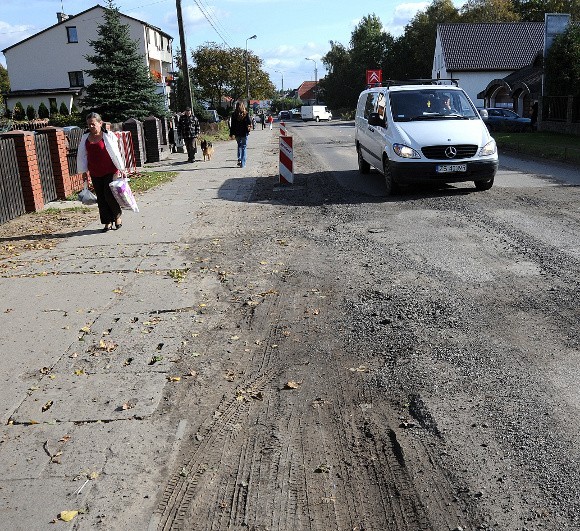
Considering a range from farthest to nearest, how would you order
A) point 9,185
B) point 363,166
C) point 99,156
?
point 363,166
point 9,185
point 99,156

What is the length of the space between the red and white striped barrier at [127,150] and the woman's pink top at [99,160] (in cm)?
989

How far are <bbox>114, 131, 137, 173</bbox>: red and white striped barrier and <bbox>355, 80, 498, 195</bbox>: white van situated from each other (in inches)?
343

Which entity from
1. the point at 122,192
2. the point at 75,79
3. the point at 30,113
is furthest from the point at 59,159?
the point at 75,79

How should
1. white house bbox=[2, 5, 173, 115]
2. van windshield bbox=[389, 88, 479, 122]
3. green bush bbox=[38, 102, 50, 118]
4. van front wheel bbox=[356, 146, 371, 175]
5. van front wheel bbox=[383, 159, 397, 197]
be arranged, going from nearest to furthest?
1. van front wheel bbox=[383, 159, 397, 197]
2. van windshield bbox=[389, 88, 479, 122]
3. van front wheel bbox=[356, 146, 371, 175]
4. green bush bbox=[38, 102, 50, 118]
5. white house bbox=[2, 5, 173, 115]

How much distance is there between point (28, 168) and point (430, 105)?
25.8 feet

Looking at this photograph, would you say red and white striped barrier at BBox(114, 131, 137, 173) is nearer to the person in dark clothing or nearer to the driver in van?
the person in dark clothing

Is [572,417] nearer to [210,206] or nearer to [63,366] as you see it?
[63,366]

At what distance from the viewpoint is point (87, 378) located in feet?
15.9

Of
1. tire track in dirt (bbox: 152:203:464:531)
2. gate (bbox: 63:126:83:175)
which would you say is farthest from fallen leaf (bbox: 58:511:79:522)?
gate (bbox: 63:126:83:175)

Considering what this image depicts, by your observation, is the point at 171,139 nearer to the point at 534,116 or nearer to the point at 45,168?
the point at 45,168

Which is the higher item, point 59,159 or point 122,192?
point 59,159

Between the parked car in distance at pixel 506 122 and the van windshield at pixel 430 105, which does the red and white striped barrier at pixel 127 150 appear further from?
the parked car in distance at pixel 506 122

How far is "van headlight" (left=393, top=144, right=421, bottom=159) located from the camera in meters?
12.2

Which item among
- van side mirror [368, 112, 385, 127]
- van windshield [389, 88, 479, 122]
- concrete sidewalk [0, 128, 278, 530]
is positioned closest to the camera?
concrete sidewalk [0, 128, 278, 530]
